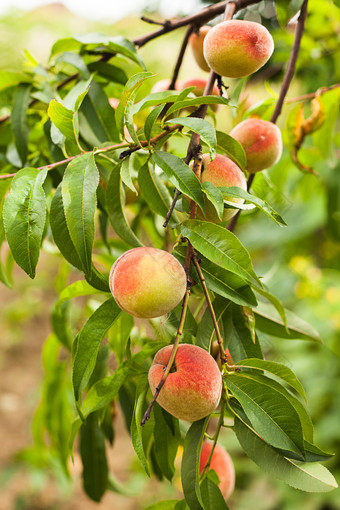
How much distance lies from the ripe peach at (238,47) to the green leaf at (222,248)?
184 millimetres

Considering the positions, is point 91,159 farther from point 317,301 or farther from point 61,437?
point 317,301

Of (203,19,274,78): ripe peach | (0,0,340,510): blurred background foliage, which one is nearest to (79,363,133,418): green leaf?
(0,0,340,510): blurred background foliage

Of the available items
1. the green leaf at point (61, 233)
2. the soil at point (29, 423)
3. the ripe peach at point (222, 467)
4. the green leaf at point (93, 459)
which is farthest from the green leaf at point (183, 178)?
the soil at point (29, 423)

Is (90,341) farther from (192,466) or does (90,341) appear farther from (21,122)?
(21,122)

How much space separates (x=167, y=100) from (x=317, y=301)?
1.60m

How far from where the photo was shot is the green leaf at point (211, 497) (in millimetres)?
486

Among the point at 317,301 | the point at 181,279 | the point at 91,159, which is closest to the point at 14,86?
the point at 91,159

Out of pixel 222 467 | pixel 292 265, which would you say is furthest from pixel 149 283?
pixel 292 265

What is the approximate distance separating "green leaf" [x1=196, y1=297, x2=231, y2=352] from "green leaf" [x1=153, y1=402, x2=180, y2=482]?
3.4 inches

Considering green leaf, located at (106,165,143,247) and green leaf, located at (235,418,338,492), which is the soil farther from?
green leaf, located at (235,418,338,492)

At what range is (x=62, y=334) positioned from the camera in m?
0.76

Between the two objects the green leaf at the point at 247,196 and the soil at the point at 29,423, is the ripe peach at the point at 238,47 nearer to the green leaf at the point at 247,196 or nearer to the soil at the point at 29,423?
the green leaf at the point at 247,196

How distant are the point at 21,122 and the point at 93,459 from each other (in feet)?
1.62

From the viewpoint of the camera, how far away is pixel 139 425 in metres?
0.43
